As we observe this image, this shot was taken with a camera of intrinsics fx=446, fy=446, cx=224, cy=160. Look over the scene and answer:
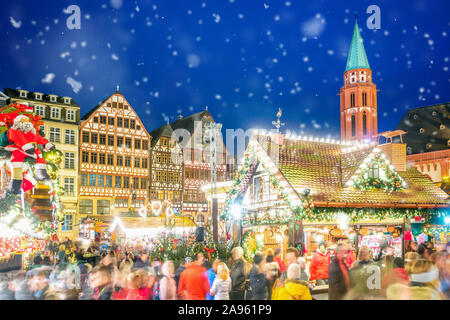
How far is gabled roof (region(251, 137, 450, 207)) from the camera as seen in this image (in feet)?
42.0

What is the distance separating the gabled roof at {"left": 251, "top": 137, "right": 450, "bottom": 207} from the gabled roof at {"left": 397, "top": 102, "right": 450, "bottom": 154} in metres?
36.3

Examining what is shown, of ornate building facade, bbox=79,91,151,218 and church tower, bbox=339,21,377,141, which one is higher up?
church tower, bbox=339,21,377,141

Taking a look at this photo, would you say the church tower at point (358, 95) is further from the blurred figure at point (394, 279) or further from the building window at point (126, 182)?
the blurred figure at point (394, 279)

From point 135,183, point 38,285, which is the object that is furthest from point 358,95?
point 38,285

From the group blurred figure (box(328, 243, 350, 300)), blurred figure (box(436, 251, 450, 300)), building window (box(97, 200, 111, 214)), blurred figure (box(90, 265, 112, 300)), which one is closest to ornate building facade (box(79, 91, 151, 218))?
building window (box(97, 200, 111, 214))

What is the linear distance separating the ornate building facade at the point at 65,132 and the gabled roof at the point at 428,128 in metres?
35.5

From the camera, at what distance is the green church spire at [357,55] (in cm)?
6488

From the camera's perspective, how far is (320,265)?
11.3 metres

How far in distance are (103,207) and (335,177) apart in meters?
28.8

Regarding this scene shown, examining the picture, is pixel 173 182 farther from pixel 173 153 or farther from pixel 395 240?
pixel 395 240

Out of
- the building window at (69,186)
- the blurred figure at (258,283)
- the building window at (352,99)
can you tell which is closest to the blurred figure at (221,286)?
the blurred figure at (258,283)

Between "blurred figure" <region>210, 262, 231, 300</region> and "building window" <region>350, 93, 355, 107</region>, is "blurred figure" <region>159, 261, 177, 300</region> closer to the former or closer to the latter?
"blurred figure" <region>210, 262, 231, 300</region>
